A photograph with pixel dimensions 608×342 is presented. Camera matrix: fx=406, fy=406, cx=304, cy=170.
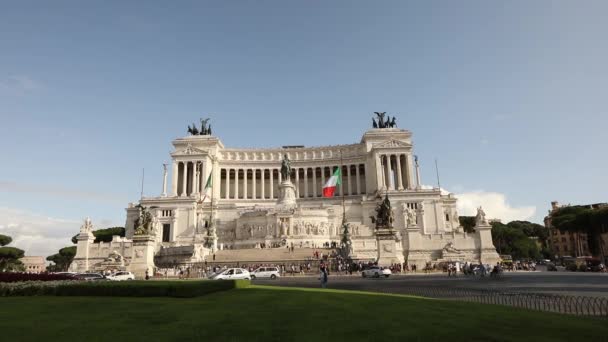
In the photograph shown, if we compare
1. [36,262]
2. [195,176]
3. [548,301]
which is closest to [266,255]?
[548,301]

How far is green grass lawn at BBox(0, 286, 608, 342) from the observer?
8.95m

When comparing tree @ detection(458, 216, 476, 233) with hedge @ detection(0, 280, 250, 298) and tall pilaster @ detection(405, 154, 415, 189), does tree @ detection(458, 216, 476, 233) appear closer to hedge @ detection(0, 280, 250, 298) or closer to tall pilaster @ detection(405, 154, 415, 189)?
tall pilaster @ detection(405, 154, 415, 189)

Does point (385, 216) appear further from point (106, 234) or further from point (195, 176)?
point (106, 234)

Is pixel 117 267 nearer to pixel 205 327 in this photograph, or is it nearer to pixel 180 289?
pixel 180 289

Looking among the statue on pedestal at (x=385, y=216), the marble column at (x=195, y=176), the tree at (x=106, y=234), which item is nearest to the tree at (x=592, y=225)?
the statue on pedestal at (x=385, y=216)

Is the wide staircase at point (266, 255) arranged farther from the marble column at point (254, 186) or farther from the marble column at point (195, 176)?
the marble column at point (254, 186)

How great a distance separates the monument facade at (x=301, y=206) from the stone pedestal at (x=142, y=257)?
19 centimetres

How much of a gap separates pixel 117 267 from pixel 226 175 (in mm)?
58787

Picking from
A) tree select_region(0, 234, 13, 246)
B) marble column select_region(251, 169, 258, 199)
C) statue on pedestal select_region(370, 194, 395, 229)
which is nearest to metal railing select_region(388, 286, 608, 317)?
statue on pedestal select_region(370, 194, 395, 229)

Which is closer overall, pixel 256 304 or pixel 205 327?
pixel 205 327

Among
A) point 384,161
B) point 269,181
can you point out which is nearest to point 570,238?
point 384,161

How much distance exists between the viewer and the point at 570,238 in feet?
377

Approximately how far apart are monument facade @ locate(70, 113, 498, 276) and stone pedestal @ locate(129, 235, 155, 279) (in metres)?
0.19

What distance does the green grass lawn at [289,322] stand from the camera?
8.95m
